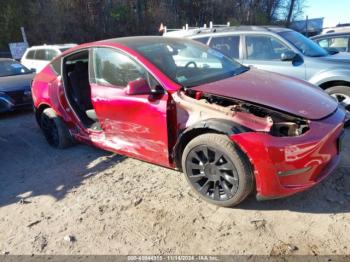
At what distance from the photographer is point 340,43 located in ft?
26.6

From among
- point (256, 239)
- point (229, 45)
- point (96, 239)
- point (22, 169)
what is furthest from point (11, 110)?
point (256, 239)

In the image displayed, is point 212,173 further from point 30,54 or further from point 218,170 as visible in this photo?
point 30,54

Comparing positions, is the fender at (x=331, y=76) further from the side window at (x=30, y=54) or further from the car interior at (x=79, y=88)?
the side window at (x=30, y=54)

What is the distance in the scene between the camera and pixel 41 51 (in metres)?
11.6

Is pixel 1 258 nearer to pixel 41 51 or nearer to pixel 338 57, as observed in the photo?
pixel 338 57

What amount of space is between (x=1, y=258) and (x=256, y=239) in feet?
7.42

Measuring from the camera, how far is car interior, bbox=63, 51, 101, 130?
16.6 ft

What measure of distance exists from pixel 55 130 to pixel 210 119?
10.1ft

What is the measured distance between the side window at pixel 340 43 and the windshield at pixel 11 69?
25.9ft

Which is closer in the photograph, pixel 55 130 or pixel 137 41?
pixel 137 41

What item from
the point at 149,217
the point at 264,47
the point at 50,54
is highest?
the point at 264,47

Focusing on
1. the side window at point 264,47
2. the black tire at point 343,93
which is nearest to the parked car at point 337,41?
the side window at point 264,47

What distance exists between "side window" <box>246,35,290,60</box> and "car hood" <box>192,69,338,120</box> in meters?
2.27

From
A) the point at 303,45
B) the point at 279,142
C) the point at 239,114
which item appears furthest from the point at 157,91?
the point at 303,45
